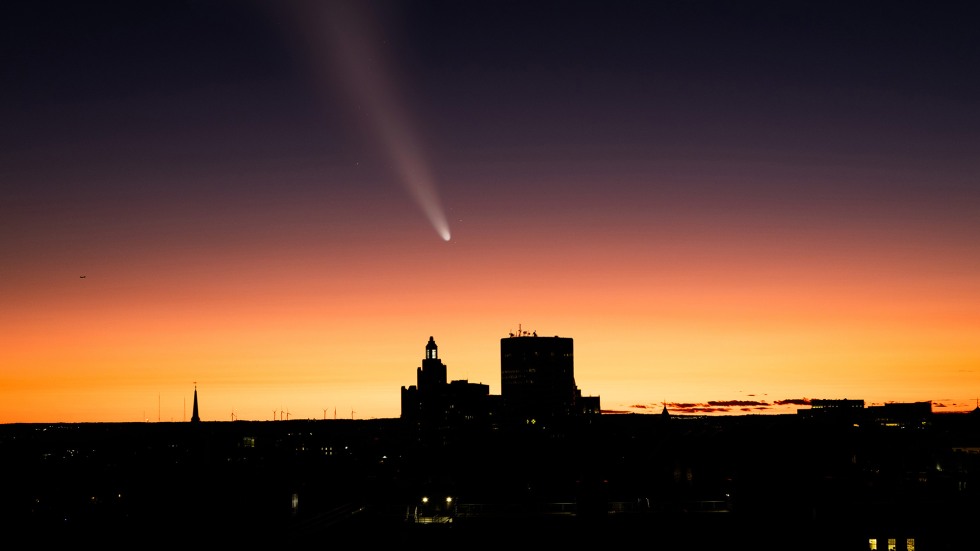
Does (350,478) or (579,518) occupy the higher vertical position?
(579,518)

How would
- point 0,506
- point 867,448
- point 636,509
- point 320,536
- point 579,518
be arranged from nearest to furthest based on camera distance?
point 579,518, point 320,536, point 636,509, point 0,506, point 867,448

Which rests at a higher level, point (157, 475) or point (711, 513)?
point (711, 513)

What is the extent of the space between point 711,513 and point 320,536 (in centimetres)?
1980

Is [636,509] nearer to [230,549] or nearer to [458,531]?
[458,531]

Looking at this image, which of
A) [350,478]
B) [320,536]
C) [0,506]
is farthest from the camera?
[350,478]

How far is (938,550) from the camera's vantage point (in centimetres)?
4391

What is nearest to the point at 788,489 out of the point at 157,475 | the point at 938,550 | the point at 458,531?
the point at 938,550

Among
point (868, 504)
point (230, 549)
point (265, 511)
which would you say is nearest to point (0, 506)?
point (265, 511)

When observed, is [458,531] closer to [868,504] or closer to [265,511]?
[265,511]

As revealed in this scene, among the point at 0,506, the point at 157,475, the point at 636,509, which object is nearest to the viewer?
the point at 636,509

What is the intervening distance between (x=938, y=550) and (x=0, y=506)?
119566 millimetres

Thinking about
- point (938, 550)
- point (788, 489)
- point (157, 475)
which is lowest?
point (157, 475)

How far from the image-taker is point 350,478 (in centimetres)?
16888

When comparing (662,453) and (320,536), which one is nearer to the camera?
(320,536)
